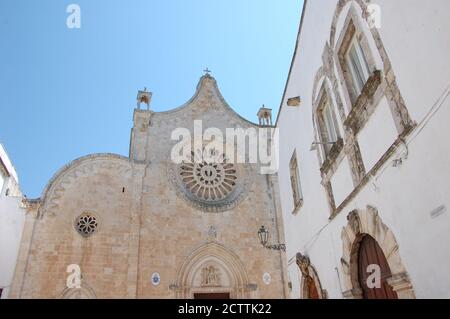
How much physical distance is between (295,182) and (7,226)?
1118 centimetres

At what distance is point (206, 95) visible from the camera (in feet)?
63.4

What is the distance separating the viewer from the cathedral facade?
44.4ft

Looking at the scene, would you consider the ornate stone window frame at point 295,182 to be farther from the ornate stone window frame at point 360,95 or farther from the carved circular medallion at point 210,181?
the carved circular medallion at point 210,181

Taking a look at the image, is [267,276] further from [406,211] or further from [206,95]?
[406,211]

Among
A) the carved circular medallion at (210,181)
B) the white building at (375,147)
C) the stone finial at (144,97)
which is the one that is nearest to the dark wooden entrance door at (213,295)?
the carved circular medallion at (210,181)

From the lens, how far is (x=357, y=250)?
17.2ft

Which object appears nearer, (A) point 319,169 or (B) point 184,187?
(A) point 319,169

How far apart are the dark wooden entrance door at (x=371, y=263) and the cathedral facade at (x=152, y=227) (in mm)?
10537

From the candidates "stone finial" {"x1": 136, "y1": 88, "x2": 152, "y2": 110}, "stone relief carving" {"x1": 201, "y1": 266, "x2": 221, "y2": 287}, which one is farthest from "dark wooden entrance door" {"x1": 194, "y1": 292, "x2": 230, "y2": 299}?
"stone finial" {"x1": 136, "y1": 88, "x2": 152, "y2": 110}

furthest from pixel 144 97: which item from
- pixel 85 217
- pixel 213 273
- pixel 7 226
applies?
pixel 213 273

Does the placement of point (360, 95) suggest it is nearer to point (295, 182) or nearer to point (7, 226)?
point (295, 182)

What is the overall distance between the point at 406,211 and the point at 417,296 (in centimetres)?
86

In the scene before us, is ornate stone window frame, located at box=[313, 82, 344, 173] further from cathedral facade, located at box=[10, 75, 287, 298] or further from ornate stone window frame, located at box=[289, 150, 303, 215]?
cathedral facade, located at box=[10, 75, 287, 298]

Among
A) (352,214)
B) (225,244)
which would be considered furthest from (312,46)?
(225,244)
